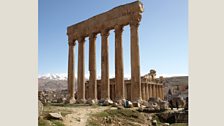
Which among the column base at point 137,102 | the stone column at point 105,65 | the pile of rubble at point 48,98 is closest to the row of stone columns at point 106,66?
the stone column at point 105,65

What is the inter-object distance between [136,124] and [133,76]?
29.3ft

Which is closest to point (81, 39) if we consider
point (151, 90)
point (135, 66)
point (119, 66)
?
point (119, 66)

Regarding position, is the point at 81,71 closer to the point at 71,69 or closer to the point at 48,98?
the point at 71,69

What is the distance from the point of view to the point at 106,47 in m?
27.9

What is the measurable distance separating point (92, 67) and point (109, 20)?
18.2 ft

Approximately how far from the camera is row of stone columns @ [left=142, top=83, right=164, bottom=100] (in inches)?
1638

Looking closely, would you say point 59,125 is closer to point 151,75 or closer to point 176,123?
point 176,123

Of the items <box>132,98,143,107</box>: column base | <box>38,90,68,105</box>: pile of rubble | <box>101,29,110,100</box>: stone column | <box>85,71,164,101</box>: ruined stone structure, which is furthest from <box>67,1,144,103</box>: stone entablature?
<box>85,71,164,101</box>: ruined stone structure

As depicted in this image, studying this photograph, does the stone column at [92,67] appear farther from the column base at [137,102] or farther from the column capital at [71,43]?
the column base at [137,102]

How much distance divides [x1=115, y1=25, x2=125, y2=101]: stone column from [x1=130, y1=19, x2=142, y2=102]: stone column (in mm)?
1529

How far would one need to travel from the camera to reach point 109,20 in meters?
27.4

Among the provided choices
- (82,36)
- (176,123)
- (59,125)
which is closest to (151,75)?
(82,36)

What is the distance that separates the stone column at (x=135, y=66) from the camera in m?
24.3

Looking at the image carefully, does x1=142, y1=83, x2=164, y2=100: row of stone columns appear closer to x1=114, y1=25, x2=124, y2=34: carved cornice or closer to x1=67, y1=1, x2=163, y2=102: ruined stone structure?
x1=67, y1=1, x2=163, y2=102: ruined stone structure
